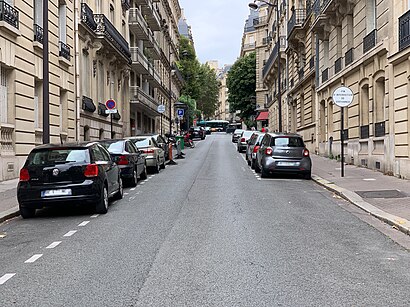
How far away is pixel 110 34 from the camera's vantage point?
96.3 feet

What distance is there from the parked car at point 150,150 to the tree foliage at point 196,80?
166ft

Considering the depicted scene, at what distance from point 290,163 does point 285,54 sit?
26.7 metres

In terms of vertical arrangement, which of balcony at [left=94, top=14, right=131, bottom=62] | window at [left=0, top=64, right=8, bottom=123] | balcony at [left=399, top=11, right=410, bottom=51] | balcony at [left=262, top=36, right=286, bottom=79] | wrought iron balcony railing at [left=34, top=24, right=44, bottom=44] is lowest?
window at [left=0, top=64, right=8, bottom=123]

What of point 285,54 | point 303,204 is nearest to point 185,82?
point 285,54

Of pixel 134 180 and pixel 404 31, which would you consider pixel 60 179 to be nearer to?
pixel 134 180

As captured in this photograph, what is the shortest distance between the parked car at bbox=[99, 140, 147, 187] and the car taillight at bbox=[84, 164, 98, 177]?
447cm

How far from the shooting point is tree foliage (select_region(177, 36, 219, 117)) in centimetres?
8450

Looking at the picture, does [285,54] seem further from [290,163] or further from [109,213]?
[109,213]

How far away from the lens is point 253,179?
693 inches

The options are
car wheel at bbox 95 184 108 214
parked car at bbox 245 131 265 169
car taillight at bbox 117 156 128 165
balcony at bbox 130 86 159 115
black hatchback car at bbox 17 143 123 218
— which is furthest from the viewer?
balcony at bbox 130 86 159 115

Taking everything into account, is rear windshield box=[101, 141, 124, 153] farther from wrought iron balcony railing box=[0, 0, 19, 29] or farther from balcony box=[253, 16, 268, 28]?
balcony box=[253, 16, 268, 28]

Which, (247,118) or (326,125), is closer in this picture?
(326,125)

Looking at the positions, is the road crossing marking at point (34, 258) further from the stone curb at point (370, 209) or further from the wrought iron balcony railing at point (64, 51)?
the wrought iron balcony railing at point (64, 51)

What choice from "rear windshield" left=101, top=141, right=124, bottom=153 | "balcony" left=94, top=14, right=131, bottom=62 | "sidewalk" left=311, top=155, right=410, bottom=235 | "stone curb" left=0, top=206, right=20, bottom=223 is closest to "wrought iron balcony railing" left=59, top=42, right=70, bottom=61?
"balcony" left=94, top=14, right=131, bottom=62
